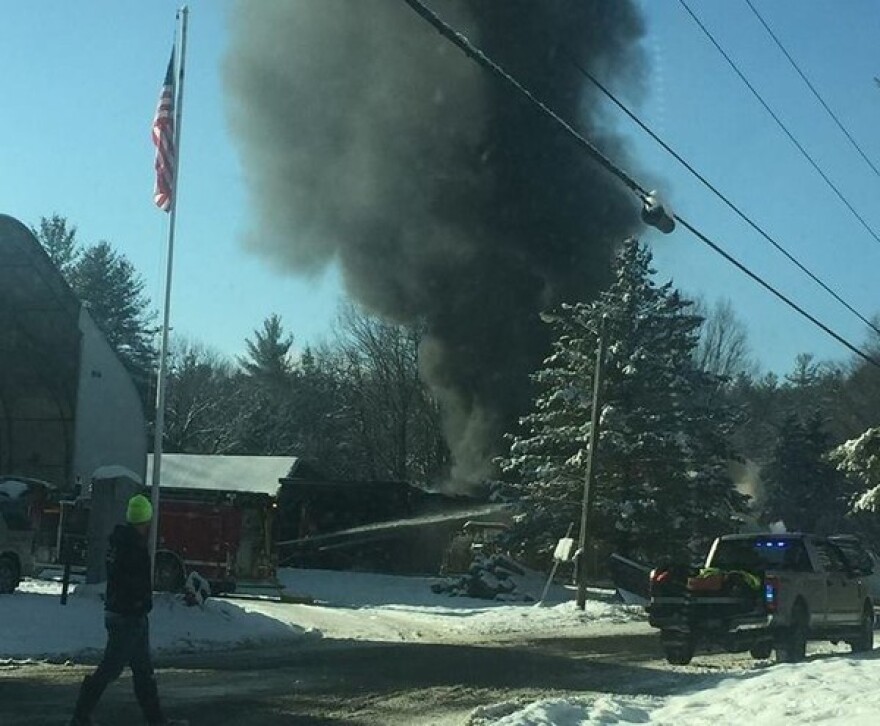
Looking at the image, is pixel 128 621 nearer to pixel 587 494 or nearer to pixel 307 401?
pixel 587 494

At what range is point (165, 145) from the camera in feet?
53.8

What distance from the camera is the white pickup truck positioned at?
14.2 metres

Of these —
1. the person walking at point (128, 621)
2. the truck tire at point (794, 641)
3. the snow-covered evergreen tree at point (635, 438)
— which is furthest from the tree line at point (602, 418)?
the person walking at point (128, 621)

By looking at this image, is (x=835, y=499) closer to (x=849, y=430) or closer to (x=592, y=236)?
(x=849, y=430)

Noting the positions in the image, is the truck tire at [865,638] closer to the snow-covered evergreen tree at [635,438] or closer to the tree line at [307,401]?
the snow-covered evergreen tree at [635,438]

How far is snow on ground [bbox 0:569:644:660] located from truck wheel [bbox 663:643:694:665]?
387 centimetres

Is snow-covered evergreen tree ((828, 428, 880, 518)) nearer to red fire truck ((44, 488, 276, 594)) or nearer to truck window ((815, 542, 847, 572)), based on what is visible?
truck window ((815, 542, 847, 572))

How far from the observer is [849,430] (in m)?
55.2

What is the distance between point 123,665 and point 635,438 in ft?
78.4

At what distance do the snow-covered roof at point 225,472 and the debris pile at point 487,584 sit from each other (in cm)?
825

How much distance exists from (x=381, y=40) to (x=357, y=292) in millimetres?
8129

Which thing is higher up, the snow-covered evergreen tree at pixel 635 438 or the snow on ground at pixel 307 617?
the snow-covered evergreen tree at pixel 635 438

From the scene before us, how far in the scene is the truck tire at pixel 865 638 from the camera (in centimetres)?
1700

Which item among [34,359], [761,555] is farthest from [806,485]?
[761,555]
